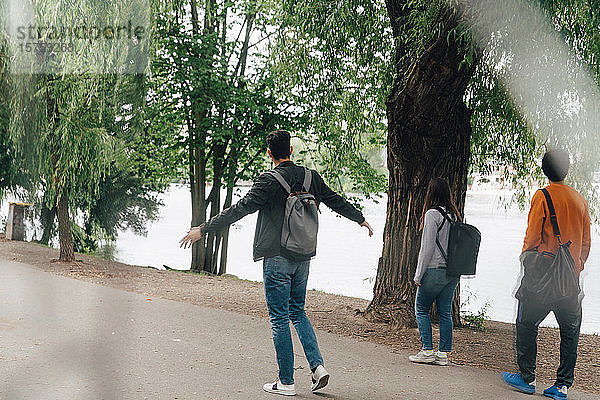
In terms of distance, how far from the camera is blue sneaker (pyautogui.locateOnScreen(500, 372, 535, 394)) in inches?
226

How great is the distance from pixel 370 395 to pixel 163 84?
14.4 meters

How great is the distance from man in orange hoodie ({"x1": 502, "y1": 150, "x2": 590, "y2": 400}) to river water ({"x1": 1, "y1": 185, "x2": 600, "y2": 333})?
8.84m

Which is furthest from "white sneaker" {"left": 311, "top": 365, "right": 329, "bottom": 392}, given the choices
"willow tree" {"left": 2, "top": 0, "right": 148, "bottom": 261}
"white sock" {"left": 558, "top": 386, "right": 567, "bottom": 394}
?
"willow tree" {"left": 2, "top": 0, "right": 148, "bottom": 261}

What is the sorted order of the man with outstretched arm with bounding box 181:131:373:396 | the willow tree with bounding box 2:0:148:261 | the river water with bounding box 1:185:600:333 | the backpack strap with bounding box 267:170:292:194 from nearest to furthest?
the man with outstretched arm with bounding box 181:131:373:396
the backpack strap with bounding box 267:170:292:194
the willow tree with bounding box 2:0:148:261
the river water with bounding box 1:185:600:333

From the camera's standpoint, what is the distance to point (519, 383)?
5.78m

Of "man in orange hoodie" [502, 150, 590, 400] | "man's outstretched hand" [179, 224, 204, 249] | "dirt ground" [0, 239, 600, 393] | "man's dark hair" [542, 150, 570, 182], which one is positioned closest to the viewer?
"man's outstretched hand" [179, 224, 204, 249]

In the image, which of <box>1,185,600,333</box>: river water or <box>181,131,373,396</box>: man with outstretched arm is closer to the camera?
<box>181,131,373,396</box>: man with outstretched arm

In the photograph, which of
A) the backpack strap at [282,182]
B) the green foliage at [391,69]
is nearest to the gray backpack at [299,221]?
the backpack strap at [282,182]

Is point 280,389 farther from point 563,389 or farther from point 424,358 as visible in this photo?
point 563,389

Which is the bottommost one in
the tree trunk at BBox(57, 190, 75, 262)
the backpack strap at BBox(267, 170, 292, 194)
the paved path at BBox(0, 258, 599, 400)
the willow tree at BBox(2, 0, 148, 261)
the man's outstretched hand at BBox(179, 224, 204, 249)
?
the paved path at BBox(0, 258, 599, 400)

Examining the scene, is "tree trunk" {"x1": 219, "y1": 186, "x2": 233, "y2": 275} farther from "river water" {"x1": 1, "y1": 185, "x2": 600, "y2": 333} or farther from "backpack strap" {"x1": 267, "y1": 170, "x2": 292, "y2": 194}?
"backpack strap" {"x1": 267, "y1": 170, "x2": 292, "y2": 194}

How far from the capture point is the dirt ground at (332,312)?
7160 millimetres

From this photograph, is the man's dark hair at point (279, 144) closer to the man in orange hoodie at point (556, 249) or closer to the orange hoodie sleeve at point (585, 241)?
the man in orange hoodie at point (556, 249)

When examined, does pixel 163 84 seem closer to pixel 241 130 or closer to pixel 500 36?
pixel 241 130
